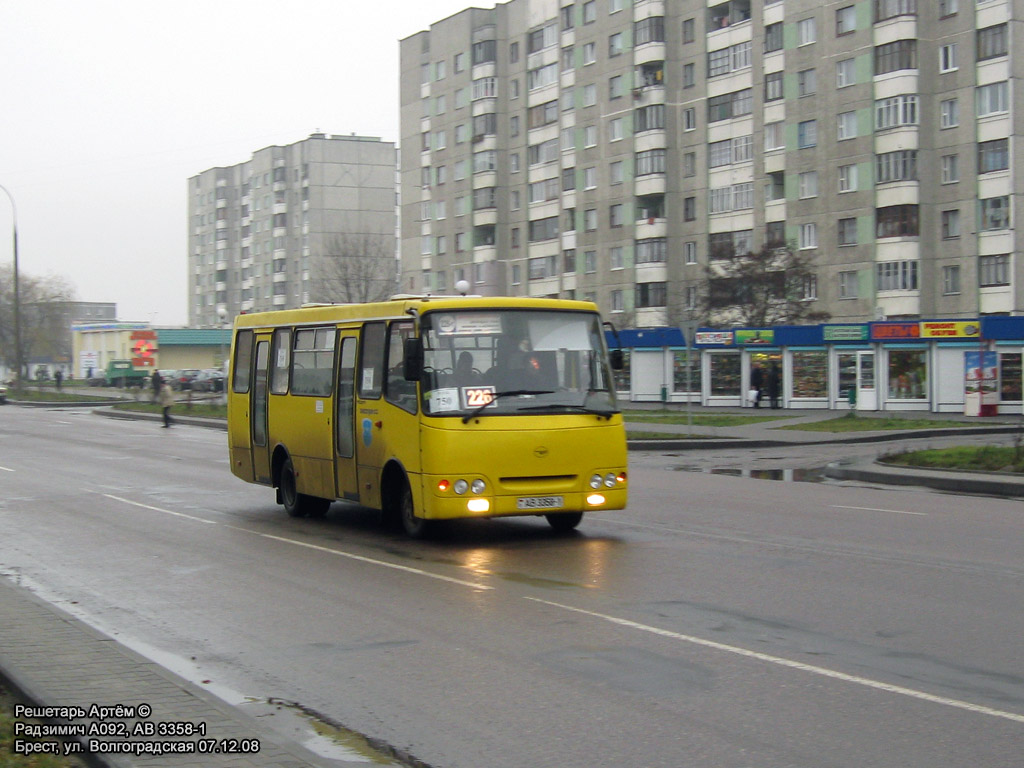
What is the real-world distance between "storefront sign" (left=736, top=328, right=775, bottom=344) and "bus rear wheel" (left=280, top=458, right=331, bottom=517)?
3381 cm

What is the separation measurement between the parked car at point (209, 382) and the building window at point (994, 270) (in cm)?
4309

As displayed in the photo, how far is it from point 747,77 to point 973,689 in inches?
2624

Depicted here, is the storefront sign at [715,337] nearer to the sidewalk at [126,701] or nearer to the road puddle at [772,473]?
the road puddle at [772,473]

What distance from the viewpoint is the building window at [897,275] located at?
6022 cm

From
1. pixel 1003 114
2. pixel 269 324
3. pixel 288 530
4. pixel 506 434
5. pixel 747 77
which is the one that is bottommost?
pixel 288 530

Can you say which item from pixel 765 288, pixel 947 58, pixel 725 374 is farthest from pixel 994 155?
pixel 725 374

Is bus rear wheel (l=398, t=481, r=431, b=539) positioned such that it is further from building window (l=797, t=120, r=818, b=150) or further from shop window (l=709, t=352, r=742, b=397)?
building window (l=797, t=120, r=818, b=150)

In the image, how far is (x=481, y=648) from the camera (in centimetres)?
753

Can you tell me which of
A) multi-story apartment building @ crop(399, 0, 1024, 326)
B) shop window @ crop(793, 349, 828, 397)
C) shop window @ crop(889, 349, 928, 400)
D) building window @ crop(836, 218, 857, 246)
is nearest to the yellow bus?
multi-story apartment building @ crop(399, 0, 1024, 326)

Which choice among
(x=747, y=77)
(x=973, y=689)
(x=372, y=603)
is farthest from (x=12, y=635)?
(x=747, y=77)

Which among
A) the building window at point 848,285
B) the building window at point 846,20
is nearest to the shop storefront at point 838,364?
the building window at point 848,285

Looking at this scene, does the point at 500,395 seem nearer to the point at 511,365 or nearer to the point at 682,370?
the point at 511,365

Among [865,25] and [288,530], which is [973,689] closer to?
[288,530]

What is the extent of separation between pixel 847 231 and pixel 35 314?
86222 mm
